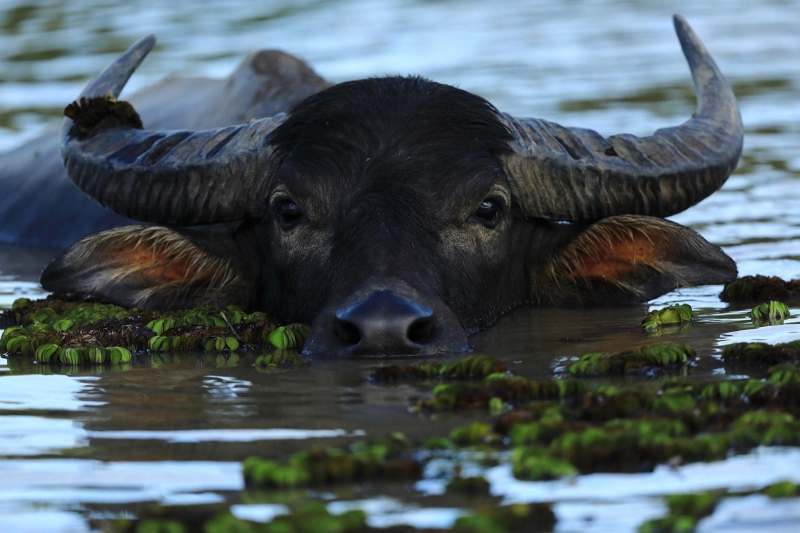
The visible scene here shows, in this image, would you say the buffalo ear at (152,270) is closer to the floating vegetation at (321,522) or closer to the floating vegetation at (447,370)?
the floating vegetation at (447,370)

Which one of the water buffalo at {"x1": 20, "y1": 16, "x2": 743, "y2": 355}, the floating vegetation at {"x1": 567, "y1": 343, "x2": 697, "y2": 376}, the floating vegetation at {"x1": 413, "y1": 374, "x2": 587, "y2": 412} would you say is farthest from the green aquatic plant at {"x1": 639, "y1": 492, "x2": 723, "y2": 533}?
the water buffalo at {"x1": 20, "y1": 16, "x2": 743, "y2": 355}

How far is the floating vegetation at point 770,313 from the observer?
529 centimetres

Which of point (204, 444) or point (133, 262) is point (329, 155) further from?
point (204, 444)

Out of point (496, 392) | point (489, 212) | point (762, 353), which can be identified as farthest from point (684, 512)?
point (489, 212)

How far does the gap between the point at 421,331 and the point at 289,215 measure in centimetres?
106

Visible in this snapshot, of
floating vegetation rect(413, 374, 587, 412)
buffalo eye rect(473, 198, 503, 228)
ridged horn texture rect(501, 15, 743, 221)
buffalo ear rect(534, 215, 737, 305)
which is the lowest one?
floating vegetation rect(413, 374, 587, 412)

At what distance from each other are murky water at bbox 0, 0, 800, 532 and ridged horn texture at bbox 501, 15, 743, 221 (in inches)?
18.7

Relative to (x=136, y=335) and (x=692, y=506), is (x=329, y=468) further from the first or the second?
(x=136, y=335)

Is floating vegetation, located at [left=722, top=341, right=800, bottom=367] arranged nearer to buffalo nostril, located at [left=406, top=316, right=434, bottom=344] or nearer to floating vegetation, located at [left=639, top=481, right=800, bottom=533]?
buffalo nostril, located at [left=406, top=316, right=434, bottom=344]

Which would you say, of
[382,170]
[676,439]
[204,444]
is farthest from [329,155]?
[676,439]

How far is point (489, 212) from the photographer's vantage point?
559 cm

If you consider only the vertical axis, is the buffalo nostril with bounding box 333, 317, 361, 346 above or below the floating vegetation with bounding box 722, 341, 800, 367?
above

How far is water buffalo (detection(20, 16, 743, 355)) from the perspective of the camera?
5.33 meters

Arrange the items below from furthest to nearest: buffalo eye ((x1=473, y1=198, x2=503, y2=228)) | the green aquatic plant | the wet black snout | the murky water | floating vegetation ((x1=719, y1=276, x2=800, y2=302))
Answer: floating vegetation ((x1=719, y1=276, x2=800, y2=302)) → buffalo eye ((x1=473, y1=198, x2=503, y2=228)) → the wet black snout → the murky water → the green aquatic plant
